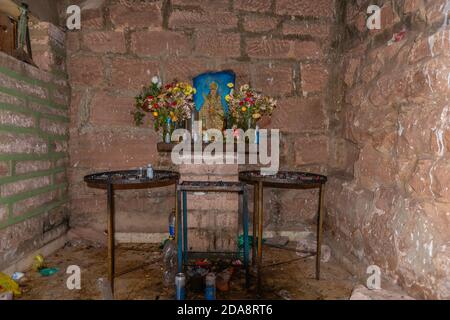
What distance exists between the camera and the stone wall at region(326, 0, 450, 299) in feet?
6.79

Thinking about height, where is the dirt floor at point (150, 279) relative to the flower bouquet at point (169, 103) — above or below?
below

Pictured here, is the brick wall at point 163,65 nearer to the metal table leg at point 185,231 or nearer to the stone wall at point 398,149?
the stone wall at point 398,149

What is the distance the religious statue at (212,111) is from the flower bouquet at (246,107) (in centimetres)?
14

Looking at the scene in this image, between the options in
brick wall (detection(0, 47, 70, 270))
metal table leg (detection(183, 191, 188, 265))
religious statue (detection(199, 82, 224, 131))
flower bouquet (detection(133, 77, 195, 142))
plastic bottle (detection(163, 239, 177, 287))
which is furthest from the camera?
religious statue (detection(199, 82, 224, 131))

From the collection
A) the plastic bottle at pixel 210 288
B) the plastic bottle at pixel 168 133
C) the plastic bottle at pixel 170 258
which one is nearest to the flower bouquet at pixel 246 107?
the plastic bottle at pixel 168 133

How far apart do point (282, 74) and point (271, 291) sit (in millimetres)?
2589

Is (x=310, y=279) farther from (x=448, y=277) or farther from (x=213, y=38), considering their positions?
(x=213, y=38)

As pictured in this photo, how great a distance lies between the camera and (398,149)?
253 cm

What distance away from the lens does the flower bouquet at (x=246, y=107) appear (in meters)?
3.55

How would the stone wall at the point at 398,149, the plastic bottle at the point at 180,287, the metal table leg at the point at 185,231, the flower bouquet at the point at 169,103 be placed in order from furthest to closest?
the flower bouquet at the point at 169,103 → the metal table leg at the point at 185,231 → the plastic bottle at the point at 180,287 → the stone wall at the point at 398,149

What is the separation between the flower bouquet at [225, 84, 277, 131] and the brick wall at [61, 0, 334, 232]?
1.37ft

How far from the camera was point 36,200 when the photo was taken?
3.30 metres

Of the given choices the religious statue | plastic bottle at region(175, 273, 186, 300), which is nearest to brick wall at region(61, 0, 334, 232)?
the religious statue

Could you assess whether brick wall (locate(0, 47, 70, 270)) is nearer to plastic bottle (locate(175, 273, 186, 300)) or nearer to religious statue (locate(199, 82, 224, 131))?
plastic bottle (locate(175, 273, 186, 300))
